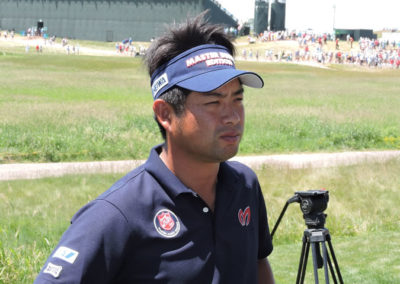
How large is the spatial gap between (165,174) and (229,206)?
0.29 meters

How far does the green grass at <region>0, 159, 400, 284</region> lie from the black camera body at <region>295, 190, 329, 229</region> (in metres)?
4.13

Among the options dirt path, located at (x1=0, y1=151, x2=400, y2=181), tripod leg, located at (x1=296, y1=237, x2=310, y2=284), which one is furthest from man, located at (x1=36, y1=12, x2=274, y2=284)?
dirt path, located at (x1=0, y1=151, x2=400, y2=181)

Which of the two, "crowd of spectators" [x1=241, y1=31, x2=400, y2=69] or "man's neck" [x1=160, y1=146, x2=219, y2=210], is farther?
"crowd of spectators" [x1=241, y1=31, x2=400, y2=69]

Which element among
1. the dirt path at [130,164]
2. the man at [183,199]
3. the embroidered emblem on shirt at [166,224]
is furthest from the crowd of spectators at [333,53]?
the embroidered emblem on shirt at [166,224]

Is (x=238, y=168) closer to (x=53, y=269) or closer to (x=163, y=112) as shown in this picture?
(x=163, y=112)

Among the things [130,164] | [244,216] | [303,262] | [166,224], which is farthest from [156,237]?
[130,164]

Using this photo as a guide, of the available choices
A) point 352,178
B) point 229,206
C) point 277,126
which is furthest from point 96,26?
point 229,206

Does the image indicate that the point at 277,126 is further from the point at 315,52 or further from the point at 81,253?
the point at 315,52

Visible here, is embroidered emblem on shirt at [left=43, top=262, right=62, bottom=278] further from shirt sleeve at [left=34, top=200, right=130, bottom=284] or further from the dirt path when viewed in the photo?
the dirt path

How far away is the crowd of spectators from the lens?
252ft

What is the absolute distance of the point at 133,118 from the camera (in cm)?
2225

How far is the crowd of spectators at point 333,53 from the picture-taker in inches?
3019

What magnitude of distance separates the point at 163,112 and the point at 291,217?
817cm

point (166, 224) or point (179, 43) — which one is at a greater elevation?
point (179, 43)
